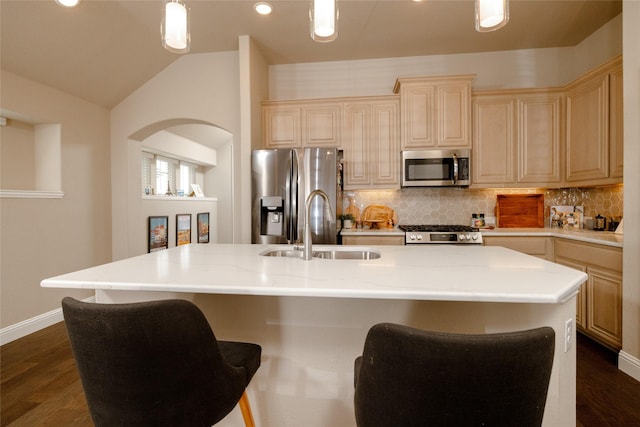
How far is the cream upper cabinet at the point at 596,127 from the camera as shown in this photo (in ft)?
8.83

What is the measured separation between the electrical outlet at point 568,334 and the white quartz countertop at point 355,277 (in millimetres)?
165

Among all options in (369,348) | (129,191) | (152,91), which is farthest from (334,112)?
(369,348)

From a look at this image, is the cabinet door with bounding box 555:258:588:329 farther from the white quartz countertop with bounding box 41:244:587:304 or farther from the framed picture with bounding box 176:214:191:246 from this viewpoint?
the framed picture with bounding box 176:214:191:246

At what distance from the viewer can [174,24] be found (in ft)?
4.85

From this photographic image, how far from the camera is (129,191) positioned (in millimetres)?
3889

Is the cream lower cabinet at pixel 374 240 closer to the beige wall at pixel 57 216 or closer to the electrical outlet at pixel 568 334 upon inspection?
the electrical outlet at pixel 568 334

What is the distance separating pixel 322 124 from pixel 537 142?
7.58ft

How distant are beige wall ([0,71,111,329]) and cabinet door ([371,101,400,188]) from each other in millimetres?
3124

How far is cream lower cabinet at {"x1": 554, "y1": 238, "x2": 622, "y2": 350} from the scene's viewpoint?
2.35 metres

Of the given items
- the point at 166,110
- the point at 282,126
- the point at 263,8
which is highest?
the point at 263,8

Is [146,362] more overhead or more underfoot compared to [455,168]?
more underfoot

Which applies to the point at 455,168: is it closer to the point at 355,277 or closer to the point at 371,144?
the point at 371,144

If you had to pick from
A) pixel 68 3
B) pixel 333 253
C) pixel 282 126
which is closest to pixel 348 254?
pixel 333 253

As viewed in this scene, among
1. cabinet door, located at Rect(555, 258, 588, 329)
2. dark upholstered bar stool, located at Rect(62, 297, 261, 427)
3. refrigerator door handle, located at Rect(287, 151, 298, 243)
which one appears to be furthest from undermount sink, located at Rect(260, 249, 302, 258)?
cabinet door, located at Rect(555, 258, 588, 329)
